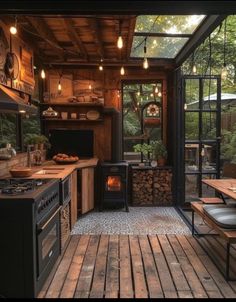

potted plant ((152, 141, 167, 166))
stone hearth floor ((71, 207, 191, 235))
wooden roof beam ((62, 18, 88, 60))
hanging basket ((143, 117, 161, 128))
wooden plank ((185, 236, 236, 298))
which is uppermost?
wooden roof beam ((62, 18, 88, 60))

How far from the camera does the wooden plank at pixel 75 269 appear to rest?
2.95m

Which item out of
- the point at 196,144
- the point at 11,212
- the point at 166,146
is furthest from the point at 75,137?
the point at 11,212

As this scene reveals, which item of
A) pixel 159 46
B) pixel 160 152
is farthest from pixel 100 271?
pixel 159 46

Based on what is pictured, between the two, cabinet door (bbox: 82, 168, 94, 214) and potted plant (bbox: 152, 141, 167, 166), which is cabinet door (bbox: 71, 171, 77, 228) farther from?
potted plant (bbox: 152, 141, 167, 166)

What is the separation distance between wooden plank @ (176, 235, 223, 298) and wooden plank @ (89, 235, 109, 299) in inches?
38.9

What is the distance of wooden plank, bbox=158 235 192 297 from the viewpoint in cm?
299

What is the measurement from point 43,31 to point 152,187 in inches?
140

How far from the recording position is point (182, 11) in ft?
6.61

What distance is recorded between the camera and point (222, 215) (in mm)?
3639

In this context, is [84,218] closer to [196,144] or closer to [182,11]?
[196,144]

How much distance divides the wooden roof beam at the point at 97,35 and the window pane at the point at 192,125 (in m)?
1.97

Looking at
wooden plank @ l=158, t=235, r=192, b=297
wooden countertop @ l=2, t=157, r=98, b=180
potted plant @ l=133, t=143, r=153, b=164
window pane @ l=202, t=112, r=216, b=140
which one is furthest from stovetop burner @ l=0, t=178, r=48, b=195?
window pane @ l=202, t=112, r=216, b=140

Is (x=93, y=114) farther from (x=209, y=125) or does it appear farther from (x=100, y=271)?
(x=100, y=271)

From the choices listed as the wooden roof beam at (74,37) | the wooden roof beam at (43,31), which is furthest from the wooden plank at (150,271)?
the wooden roof beam at (43,31)
